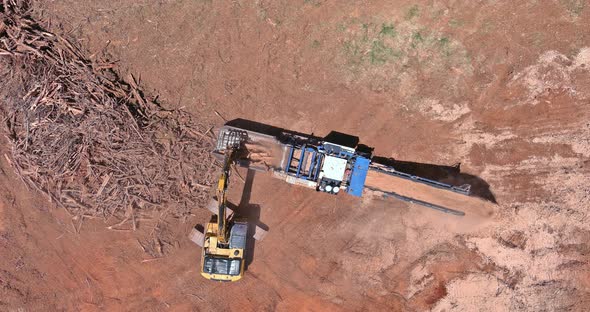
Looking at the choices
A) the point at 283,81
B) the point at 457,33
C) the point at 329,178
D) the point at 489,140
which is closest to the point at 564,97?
the point at 489,140

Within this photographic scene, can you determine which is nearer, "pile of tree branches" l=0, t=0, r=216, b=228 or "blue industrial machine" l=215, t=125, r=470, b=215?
"blue industrial machine" l=215, t=125, r=470, b=215

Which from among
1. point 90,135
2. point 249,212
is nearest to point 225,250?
point 249,212

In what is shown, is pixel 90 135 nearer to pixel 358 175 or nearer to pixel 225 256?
pixel 225 256

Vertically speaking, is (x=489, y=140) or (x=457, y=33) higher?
(x=457, y=33)

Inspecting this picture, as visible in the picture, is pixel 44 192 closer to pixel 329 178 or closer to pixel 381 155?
pixel 329 178

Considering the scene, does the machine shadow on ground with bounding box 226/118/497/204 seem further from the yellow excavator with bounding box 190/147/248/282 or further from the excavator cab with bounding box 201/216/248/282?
the excavator cab with bounding box 201/216/248/282

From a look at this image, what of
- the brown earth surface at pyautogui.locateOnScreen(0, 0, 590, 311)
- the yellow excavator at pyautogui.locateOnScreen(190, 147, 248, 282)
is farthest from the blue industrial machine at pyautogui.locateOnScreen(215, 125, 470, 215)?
the yellow excavator at pyautogui.locateOnScreen(190, 147, 248, 282)

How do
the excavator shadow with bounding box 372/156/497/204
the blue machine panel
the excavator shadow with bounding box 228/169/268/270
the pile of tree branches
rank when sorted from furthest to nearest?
the excavator shadow with bounding box 228/169/268/270 → the excavator shadow with bounding box 372/156/497/204 → the pile of tree branches → the blue machine panel
